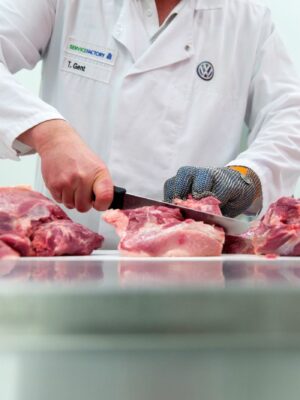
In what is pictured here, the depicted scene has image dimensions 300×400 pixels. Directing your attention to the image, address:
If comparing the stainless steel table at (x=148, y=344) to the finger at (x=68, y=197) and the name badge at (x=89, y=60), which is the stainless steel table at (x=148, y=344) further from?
the name badge at (x=89, y=60)

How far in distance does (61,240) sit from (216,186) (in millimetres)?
560

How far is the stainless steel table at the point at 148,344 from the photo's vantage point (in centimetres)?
30

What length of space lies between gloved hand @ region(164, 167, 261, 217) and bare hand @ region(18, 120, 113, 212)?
264 mm

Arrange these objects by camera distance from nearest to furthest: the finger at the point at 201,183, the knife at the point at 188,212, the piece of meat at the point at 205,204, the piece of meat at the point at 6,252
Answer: the piece of meat at the point at 6,252, the knife at the point at 188,212, the piece of meat at the point at 205,204, the finger at the point at 201,183

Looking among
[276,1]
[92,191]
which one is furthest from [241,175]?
[276,1]

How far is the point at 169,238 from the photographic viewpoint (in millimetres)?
1127

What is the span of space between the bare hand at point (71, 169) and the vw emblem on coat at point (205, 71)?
71cm

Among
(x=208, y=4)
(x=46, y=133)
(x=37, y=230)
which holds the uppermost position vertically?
(x=208, y=4)

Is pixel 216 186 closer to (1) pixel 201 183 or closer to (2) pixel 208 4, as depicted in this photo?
(1) pixel 201 183

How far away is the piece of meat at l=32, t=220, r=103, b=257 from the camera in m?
1.16

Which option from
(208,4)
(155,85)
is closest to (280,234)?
(155,85)

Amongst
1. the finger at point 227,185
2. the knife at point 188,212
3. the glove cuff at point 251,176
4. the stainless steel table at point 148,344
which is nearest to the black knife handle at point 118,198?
the knife at point 188,212

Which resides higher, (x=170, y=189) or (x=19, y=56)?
(x=19, y=56)

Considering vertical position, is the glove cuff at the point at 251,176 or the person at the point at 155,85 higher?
the person at the point at 155,85
